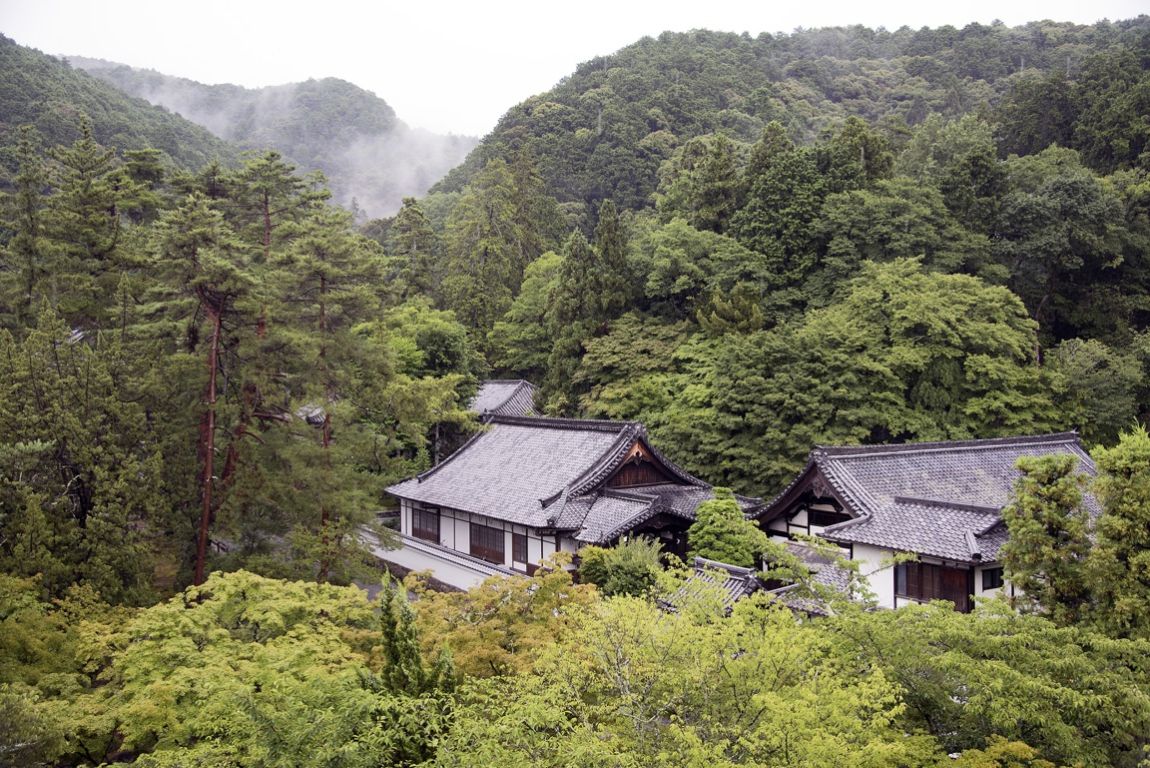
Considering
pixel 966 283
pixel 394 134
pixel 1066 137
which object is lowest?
pixel 966 283

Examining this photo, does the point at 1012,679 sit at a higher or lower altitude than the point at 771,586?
higher

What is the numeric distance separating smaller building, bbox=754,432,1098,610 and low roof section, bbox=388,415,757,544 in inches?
107

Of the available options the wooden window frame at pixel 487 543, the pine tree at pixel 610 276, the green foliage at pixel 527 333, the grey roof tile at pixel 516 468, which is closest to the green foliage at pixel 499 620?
the grey roof tile at pixel 516 468

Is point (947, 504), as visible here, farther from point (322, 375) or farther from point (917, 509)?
point (322, 375)

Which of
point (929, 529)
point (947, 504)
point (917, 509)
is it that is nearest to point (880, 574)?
point (929, 529)

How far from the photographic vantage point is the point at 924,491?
→ 21.9 m

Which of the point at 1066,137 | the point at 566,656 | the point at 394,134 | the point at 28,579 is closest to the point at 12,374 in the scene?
the point at 28,579

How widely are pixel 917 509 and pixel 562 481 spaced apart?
1025cm

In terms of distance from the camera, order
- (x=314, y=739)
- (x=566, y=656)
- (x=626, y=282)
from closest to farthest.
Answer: (x=314, y=739)
(x=566, y=656)
(x=626, y=282)

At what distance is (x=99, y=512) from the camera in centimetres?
1614

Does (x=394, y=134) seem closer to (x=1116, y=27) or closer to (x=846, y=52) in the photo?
(x=846, y=52)

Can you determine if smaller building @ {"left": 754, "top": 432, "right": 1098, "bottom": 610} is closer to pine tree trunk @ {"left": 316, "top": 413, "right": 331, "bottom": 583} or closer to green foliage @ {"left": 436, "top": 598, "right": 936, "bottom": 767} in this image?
green foliage @ {"left": 436, "top": 598, "right": 936, "bottom": 767}

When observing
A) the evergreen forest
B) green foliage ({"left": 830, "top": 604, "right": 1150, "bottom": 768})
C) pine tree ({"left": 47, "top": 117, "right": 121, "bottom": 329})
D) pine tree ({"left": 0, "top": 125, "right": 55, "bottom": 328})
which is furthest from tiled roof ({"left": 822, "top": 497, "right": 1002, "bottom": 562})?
pine tree ({"left": 0, "top": 125, "right": 55, "bottom": 328})

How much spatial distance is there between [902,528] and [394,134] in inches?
5362
